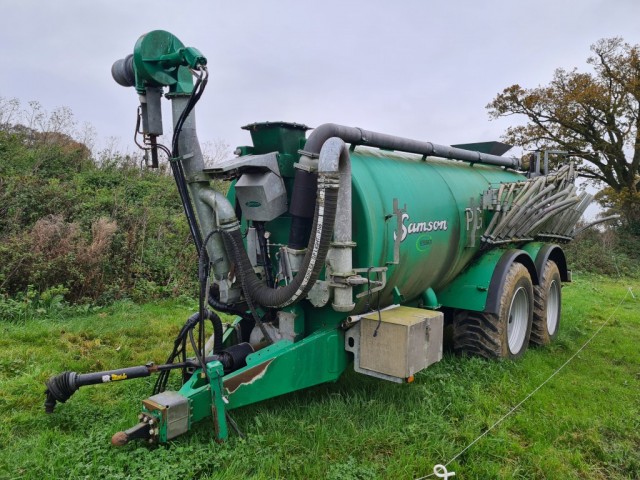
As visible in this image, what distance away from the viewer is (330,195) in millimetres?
3162

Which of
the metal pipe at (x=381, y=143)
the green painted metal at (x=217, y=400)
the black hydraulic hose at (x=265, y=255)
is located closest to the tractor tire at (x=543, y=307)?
the metal pipe at (x=381, y=143)

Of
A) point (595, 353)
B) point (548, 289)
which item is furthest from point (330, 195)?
point (595, 353)

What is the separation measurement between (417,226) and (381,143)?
0.75 meters

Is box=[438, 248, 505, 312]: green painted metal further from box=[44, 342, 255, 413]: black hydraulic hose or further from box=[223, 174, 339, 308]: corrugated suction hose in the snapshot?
box=[44, 342, 255, 413]: black hydraulic hose

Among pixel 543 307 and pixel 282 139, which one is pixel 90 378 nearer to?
pixel 282 139

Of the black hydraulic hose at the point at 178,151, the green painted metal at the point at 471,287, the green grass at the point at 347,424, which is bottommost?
the green grass at the point at 347,424

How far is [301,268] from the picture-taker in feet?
10.8

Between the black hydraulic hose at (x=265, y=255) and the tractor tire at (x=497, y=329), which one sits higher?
the black hydraulic hose at (x=265, y=255)

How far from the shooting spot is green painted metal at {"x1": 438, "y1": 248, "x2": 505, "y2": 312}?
4.98m

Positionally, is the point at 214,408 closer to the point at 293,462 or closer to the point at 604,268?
the point at 293,462

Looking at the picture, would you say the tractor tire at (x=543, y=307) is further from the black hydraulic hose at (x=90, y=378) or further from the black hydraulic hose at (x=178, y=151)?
the black hydraulic hose at (x=178, y=151)

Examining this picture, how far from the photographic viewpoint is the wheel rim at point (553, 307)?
Answer: 6668 mm

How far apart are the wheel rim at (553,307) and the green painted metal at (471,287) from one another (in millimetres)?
1982

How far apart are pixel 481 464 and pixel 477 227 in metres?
2.44
